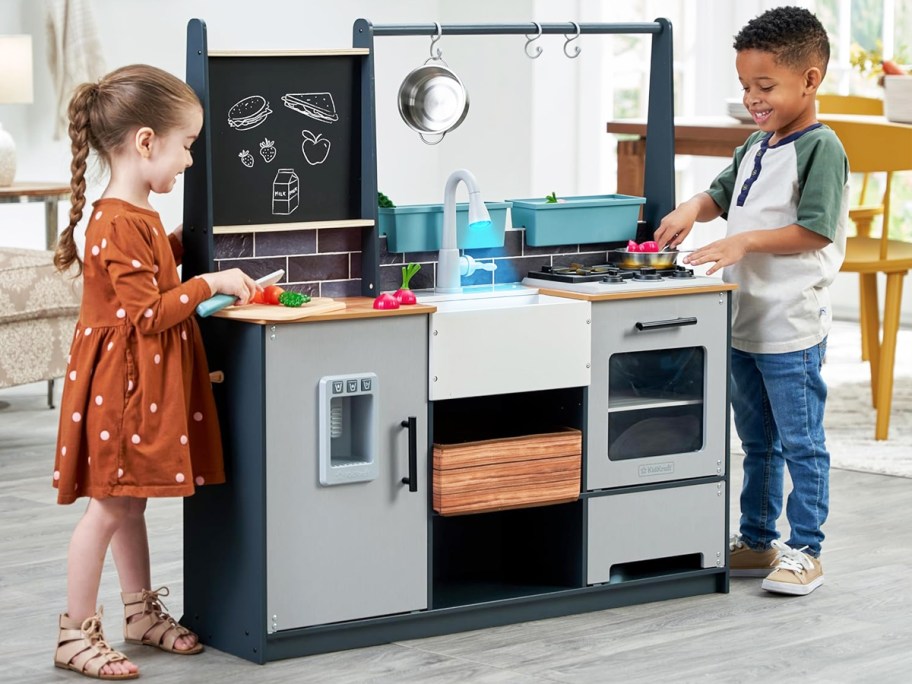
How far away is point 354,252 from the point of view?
2.63 meters

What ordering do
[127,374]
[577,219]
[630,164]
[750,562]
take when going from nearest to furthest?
1. [127,374]
2. [577,219]
3. [750,562]
4. [630,164]

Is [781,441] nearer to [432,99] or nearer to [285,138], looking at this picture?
[432,99]

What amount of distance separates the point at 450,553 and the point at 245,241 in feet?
2.42

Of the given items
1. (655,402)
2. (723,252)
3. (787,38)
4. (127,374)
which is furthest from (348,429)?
(787,38)

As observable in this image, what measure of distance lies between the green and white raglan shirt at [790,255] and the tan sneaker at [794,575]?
387 millimetres

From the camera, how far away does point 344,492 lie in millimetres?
2436

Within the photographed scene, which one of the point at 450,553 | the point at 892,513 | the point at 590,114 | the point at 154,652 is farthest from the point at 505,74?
the point at 154,652

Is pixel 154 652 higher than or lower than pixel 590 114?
lower

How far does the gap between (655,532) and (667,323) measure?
0.38 m

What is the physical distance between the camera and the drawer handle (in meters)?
2.70

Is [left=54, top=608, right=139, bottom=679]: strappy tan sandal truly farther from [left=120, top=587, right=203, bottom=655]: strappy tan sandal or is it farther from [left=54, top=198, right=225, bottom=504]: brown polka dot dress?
[left=54, top=198, right=225, bottom=504]: brown polka dot dress

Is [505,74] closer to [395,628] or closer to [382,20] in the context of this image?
[382,20]

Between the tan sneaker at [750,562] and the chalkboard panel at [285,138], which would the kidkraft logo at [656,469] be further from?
the chalkboard panel at [285,138]

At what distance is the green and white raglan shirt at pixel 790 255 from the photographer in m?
2.76
